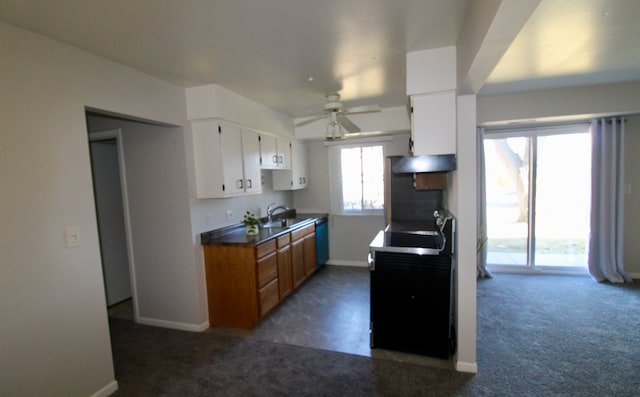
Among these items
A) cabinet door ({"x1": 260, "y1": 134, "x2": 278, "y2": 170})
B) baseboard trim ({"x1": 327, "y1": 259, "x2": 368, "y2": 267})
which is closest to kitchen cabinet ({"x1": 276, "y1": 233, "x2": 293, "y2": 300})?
cabinet door ({"x1": 260, "y1": 134, "x2": 278, "y2": 170})

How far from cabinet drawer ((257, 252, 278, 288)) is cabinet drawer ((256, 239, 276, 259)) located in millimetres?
55

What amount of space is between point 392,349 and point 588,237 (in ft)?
11.8

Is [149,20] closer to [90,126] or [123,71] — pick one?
[123,71]

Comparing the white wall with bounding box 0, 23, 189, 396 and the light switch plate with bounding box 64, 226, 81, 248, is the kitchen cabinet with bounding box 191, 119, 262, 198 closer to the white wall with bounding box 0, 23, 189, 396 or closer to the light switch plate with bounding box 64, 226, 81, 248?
the white wall with bounding box 0, 23, 189, 396

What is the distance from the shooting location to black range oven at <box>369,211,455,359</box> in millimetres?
2373

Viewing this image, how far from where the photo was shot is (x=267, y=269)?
3.18 metres

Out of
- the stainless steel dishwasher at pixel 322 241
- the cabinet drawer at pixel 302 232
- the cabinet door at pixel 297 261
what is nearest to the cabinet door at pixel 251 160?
the cabinet drawer at pixel 302 232

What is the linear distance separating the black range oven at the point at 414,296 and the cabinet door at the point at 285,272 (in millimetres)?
1287

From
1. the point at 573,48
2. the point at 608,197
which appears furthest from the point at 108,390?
the point at 608,197

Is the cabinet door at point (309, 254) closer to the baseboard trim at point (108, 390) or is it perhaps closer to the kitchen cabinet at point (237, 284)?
the kitchen cabinet at point (237, 284)

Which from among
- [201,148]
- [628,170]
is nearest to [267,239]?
[201,148]

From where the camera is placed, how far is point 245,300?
3.02m

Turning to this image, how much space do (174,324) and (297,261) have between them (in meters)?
1.57

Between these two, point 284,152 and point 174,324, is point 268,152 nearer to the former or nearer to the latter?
point 284,152
